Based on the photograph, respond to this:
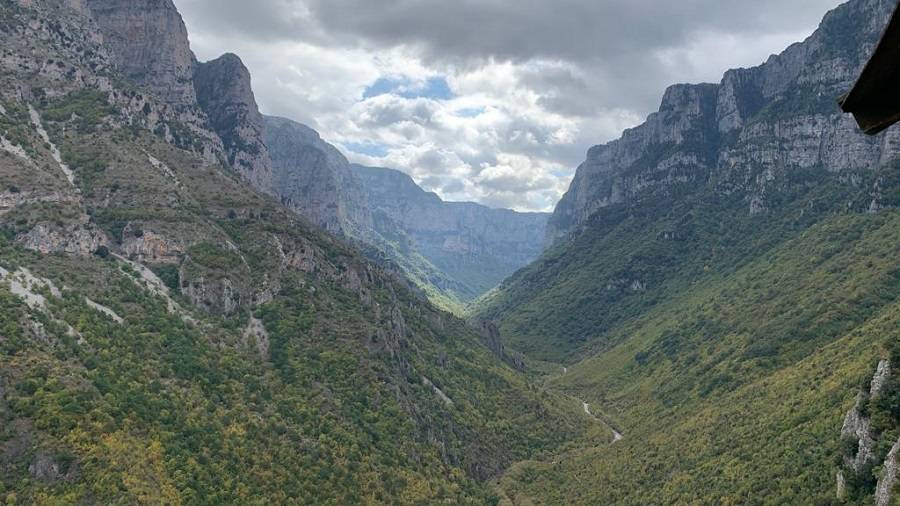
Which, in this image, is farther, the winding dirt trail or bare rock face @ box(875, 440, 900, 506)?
the winding dirt trail

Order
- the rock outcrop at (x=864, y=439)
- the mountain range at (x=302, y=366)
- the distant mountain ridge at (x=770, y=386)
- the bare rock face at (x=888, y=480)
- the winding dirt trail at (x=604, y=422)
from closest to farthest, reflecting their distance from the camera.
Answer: the bare rock face at (x=888, y=480), the rock outcrop at (x=864, y=439), the distant mountain ridge at (x=770, y=386), the mountain range at (x=302, y=366), the winding dirt trail at (x=604, y=422)

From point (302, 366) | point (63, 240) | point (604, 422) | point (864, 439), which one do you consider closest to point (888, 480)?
point (864, 439)

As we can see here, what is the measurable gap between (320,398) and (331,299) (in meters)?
29.8

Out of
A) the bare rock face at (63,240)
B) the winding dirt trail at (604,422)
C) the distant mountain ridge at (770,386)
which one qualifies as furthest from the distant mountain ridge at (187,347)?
the distant mountain ridge at (770,386)

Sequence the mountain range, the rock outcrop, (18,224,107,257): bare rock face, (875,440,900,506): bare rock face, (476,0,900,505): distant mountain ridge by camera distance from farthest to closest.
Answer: (18,224,107,257): bare rock face < the mountain range < (476,0,900,505): distant mountain ridge < the rock outcrop < (875,440,900,506): bare rock face

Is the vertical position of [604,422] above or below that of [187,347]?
below

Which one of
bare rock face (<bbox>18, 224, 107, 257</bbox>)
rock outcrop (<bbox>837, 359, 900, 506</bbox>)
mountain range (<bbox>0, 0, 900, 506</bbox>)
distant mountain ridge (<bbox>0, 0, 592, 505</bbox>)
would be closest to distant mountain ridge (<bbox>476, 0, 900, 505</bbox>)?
rock outcrop (<bbox>837, 359, 900, 506</bbox>)

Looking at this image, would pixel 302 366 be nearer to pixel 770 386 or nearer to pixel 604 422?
pixel 604 422

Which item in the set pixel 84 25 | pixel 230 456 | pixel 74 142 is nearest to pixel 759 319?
pixel 230 456

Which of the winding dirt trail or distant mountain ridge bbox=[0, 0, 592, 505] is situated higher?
distant mountain ridge bbox=[0, 0, 592, 505]

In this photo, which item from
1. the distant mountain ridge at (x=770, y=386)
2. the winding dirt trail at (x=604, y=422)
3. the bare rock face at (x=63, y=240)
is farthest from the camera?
the winding dirt trail at (x=604, y=422)

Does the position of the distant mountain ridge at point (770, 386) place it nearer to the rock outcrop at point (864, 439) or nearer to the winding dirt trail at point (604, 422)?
the rock outcrop at point (864, 439)

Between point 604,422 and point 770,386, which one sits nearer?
point 770,386

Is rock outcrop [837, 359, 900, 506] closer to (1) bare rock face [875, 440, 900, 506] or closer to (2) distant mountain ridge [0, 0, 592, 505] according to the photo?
(1) bare rock face [875, 440, 900, 506]
